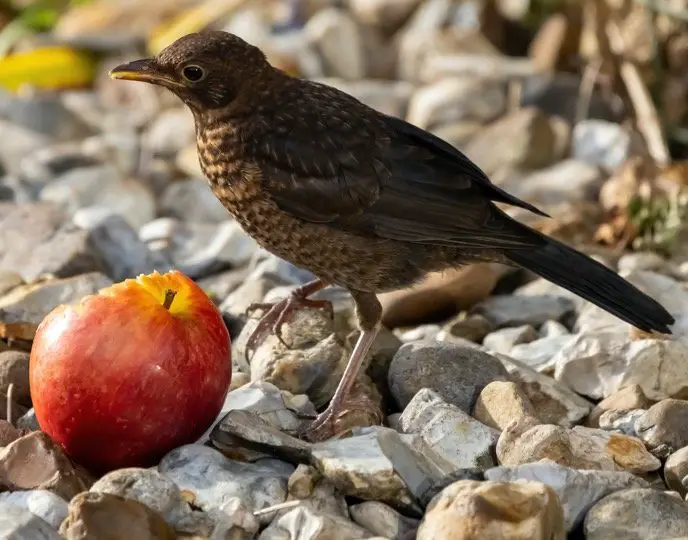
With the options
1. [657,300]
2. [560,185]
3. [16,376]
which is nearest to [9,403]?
[16,376]

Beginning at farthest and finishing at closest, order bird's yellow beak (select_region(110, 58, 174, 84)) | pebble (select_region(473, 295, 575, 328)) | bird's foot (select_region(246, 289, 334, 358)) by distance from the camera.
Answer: pebble (select_region(473, 295, 575, 328)), bird's foot (select_region(246, 289, 334, 358)), bird's yellow beak (select_region(110, 58, 174, 84))

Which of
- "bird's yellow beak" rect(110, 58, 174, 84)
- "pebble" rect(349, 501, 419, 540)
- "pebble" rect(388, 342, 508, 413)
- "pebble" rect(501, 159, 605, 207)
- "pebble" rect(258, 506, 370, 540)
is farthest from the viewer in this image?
"pebble" rect(501, 159, 605, 207)

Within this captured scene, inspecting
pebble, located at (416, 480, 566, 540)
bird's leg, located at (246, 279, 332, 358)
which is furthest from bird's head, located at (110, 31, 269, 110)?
pebble, located at (416, 480, 566, 540)

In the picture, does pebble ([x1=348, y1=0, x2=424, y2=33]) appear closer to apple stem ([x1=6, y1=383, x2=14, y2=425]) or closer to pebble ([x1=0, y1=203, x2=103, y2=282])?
pebble ([x1=0, y1=203, x2=103, y2=282])

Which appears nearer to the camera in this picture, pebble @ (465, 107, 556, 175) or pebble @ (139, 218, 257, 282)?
pebble @ (139, 218, 257, 282)

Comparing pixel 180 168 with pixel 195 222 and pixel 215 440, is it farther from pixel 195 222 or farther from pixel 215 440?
pixel 215 440

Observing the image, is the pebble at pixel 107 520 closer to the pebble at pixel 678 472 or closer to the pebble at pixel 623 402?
the pebble at pixel 678 472
